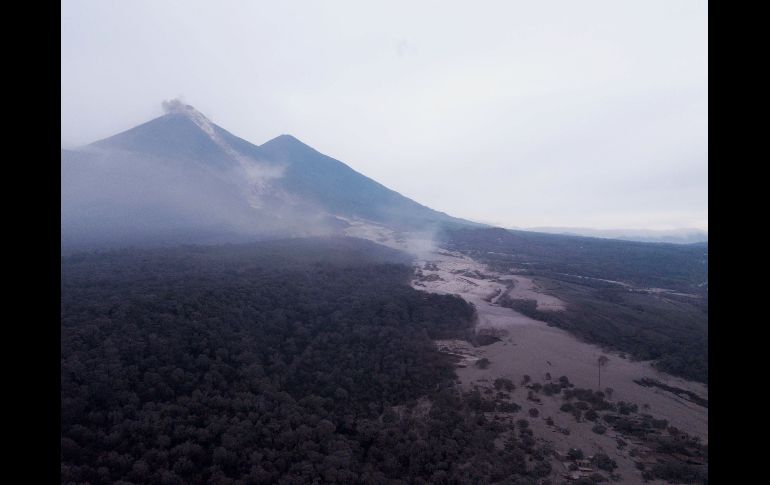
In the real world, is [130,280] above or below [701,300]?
above

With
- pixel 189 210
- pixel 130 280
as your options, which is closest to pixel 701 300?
pixel 130 280

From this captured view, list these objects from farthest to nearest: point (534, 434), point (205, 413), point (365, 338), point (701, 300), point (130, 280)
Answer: point (701, 300), point (130, 280), point (365, 338), point (534, 434), point (205, 413)
